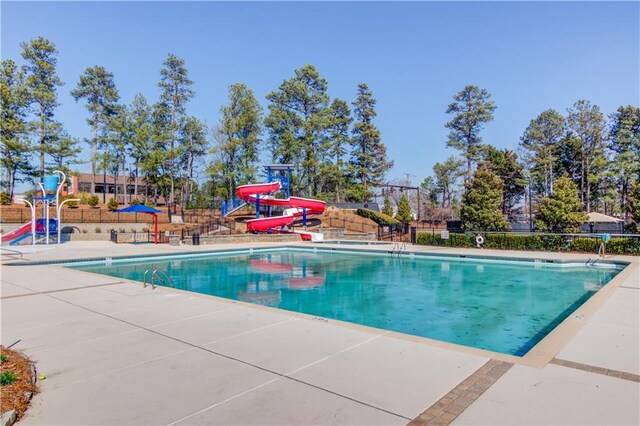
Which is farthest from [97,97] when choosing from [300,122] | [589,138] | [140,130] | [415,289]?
[589,138]

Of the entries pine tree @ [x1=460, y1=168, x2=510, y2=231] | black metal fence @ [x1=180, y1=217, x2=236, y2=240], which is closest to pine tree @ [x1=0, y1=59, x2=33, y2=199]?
black metal fence @ [x1=180, y1=217, x2=236, y2=240]

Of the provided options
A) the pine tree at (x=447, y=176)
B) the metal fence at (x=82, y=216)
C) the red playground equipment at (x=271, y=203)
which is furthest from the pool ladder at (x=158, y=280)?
the pine tree at (x=447, y=176)

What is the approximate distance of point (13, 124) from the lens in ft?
103

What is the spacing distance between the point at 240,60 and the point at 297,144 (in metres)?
16.1

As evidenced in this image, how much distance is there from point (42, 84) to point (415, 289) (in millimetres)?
38519

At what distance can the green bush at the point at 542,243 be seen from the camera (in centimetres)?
1697

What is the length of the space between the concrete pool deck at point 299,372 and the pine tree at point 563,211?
14.8 metres

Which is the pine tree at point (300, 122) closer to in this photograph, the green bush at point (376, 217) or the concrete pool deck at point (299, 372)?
the green bush at point (376, 217)

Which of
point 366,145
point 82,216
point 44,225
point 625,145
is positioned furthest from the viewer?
point 366,145

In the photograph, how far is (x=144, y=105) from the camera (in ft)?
132

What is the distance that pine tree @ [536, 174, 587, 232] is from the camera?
19578 mm

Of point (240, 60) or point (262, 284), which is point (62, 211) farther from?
point (262, 284)

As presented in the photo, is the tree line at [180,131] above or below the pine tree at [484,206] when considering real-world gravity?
above

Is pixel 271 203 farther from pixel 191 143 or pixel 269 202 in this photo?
pixel 191 143
